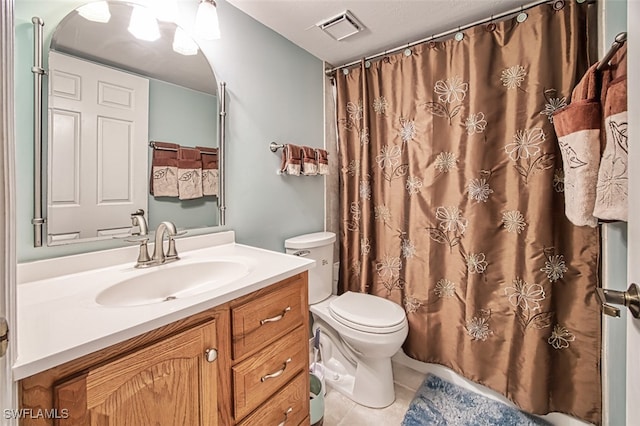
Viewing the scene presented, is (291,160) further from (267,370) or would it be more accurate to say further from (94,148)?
(267,370)

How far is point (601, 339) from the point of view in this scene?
1.16 meters

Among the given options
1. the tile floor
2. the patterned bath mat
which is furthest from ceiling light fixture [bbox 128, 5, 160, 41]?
the patterned bath mat

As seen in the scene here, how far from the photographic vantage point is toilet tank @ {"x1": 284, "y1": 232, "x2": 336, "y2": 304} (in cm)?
158

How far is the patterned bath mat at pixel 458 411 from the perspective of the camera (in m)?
1.32

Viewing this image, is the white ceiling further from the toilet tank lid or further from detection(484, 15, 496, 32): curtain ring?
the toilet tank lid

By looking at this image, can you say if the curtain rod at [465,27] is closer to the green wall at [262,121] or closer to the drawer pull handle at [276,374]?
the green wall at [262,121]

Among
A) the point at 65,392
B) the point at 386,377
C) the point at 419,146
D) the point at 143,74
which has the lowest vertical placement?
the point at 386,377

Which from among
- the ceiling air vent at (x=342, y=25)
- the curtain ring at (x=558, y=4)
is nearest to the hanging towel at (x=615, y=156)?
the curtain ring at (x=558, y=4)

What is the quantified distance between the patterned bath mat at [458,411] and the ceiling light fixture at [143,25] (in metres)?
2.14

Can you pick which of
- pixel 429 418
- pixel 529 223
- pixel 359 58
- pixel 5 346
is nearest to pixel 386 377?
pixel 429 418

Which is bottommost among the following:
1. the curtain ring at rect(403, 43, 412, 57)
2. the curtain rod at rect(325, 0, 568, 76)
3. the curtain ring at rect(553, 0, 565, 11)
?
the curtain ring at rect(553, 0, 565, 11)

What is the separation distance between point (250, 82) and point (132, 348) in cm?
134

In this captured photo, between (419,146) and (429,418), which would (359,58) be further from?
(429,418)

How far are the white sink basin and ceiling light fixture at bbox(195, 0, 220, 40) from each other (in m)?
0.99
